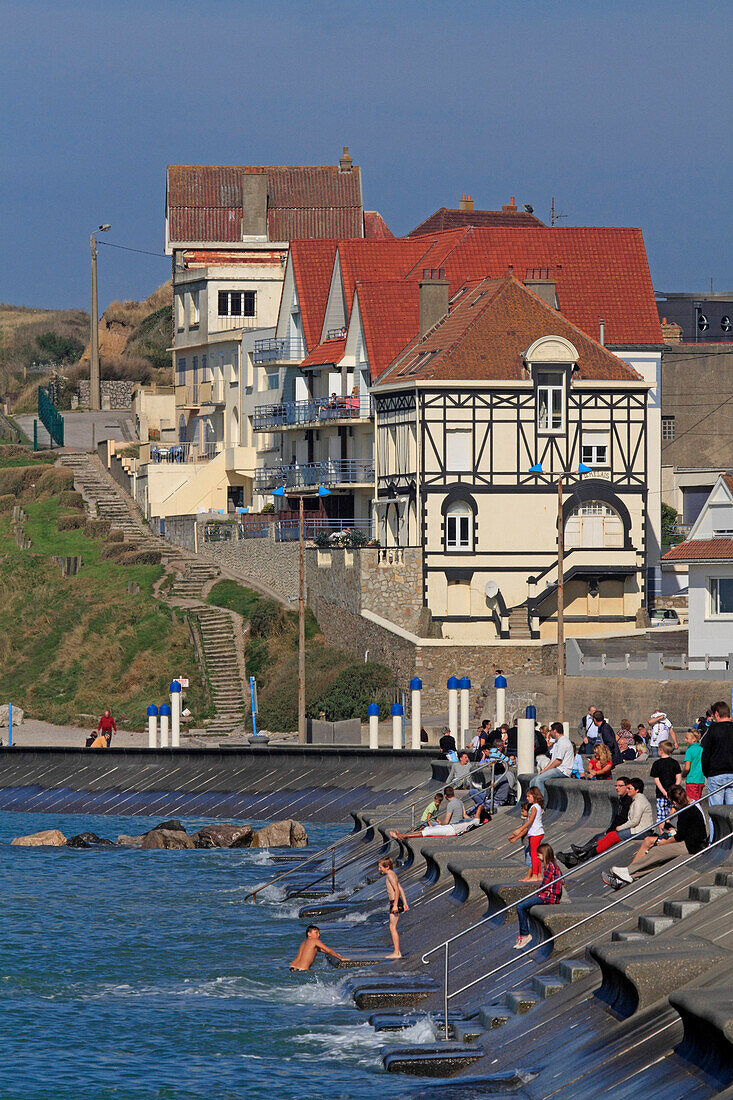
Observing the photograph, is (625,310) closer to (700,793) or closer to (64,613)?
(64,613)

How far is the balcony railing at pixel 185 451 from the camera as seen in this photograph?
71188mm

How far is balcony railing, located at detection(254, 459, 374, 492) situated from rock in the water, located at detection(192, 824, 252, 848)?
21.0 meters

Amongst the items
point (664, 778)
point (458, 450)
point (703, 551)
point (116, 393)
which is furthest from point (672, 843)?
point (116, 393)

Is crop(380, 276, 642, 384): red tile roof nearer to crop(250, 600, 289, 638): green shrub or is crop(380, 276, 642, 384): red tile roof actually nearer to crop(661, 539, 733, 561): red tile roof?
crop(250, 600, 289, 638): green shrub

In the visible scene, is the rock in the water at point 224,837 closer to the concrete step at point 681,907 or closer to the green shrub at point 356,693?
the green shrub at point 356,693

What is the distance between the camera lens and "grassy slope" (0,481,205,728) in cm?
5294

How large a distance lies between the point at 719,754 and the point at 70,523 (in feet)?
166

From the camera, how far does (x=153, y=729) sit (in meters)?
45.4

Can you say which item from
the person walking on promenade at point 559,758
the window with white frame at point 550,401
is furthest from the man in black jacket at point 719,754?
the window with white frame at point 550,401

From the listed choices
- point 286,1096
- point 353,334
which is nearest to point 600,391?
point 353,334

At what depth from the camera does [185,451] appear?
73.2 m

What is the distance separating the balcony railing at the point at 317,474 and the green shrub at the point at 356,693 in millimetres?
8687

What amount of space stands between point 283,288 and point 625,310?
13.5 metres

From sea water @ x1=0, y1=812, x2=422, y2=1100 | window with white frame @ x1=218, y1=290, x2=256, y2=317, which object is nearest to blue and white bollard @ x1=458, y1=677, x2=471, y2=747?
sea water @ x1=0, y1=812, x2=422, y2=1100
